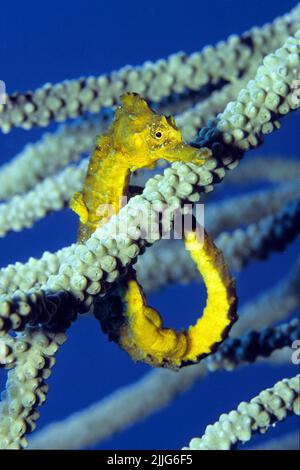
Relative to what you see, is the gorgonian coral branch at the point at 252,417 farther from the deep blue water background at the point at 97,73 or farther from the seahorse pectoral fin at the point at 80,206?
the deep blue water background at the point at 97,73

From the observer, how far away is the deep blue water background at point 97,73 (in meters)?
15.7

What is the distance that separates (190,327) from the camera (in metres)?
1.88

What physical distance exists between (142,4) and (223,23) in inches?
146

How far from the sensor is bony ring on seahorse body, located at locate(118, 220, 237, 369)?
5.85 ft

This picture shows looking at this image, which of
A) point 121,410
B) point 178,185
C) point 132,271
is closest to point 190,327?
point 132,271

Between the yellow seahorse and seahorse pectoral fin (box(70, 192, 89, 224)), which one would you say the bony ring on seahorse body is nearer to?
the yellow seahorse

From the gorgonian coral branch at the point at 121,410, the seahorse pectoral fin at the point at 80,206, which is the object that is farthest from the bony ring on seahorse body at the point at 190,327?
the gorgonian coral branch at the point at 121,410

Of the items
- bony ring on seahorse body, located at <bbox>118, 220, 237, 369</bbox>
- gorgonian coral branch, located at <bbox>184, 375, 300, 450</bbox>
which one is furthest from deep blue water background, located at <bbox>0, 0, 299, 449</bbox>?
gorgonian coral branch, located at <bbox>184, 375, 300, 450</bbox>

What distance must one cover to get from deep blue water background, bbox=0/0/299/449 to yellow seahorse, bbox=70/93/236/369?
9.72 metres

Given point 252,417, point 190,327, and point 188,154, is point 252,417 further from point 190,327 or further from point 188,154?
point 188,154

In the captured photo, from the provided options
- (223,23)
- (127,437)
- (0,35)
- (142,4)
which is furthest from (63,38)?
(127,437)

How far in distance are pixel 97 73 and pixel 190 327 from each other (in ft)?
63.4

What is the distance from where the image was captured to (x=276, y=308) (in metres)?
3.12
